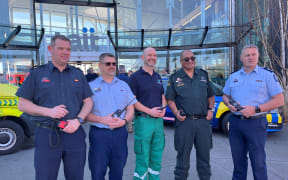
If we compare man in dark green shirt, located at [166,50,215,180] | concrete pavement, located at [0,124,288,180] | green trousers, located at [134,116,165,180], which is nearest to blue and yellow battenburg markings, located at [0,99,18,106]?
concrete pavement, located at [0,124,288,180]

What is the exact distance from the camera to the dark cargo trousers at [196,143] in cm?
259

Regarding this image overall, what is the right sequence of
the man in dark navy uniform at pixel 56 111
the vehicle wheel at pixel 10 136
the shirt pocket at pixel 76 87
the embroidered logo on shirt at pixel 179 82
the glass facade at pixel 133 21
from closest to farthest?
1. the man in dark navy uniform at pixel 56 111
2. the shirt pocket at pixel 76 87
3. the embroidered logo on shirt at pixel 179 82
4. the vehicle wheel at pixel 10 136
5. the glass facade at pixel 133 21

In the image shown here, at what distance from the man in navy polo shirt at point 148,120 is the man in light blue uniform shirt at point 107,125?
0.32 m

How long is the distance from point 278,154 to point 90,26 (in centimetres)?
1006

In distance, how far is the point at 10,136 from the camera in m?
4.14

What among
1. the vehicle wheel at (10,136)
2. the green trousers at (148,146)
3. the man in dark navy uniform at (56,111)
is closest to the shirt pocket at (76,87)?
the man in dark navy uniform at (56,111)

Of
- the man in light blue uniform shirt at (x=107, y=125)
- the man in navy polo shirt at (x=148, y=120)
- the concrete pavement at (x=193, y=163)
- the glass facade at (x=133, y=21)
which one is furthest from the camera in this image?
the glass facade at (x=133, y=21)

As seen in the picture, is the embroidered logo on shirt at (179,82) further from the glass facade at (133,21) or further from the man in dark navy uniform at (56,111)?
the glass facade at (133,21)

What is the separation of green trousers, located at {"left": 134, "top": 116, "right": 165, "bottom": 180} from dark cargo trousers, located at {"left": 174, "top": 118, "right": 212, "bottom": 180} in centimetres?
27

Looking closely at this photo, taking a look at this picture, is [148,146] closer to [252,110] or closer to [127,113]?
[127,113]

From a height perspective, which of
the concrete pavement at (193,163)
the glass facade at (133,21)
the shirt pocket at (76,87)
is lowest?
the concrete pavement at (193,163)

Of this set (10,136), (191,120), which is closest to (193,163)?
(191,120)

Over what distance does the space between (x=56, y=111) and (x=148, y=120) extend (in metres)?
1.21

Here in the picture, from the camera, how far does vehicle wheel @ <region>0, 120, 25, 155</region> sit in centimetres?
409
